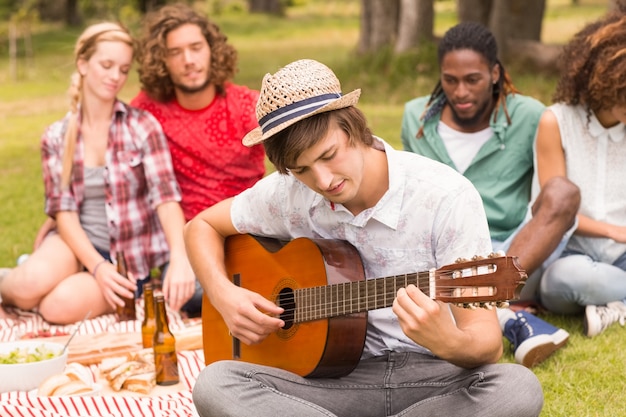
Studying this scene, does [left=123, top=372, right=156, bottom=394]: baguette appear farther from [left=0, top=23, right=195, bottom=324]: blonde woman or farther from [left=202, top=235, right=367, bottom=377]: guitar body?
[left=0, top=23, right=195, bottom=324]: blonde woman

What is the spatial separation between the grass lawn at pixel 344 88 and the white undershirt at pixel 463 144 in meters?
0.93

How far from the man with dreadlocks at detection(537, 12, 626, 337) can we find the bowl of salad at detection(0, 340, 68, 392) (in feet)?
7.81

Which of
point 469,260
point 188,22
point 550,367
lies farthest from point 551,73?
point 469,260

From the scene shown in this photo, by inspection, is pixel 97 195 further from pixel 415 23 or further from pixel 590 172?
pixel 415 23

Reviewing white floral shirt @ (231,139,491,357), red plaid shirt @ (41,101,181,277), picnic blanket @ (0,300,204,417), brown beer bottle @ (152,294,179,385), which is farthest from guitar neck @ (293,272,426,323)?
red plaid shirt @ (41,101,181,277)

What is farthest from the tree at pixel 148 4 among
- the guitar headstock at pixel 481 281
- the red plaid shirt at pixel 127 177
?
the guitar headstock at pixel 481 281

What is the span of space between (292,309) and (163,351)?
3.50 ft

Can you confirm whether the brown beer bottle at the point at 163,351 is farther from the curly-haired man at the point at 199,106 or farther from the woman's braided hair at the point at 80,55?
the woman's braided hair at the point at 80,55

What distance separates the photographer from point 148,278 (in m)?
5.49

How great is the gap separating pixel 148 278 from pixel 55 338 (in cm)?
91

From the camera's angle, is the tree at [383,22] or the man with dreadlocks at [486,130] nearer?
the man with dreadlocks at [486,130]

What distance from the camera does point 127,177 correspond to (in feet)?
17.4

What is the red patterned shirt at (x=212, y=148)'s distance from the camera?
213 inches

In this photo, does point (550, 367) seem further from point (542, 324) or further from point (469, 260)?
point (469, 260)
